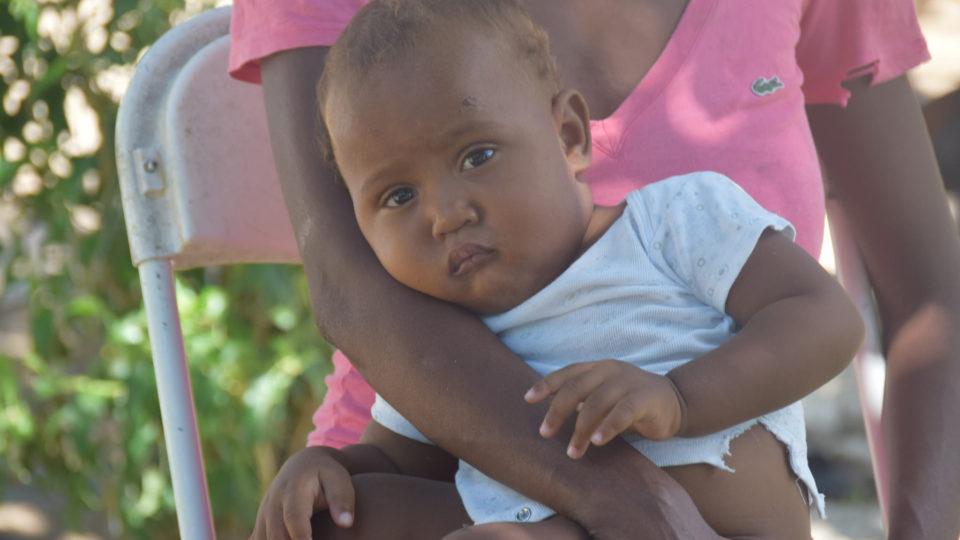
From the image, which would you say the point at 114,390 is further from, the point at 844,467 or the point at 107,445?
the point at 844,467

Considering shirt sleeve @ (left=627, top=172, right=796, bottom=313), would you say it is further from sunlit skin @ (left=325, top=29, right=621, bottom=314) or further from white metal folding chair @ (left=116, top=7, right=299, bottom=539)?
white metal folding chair @ (left=116, top=7, right=299, bottom=539)

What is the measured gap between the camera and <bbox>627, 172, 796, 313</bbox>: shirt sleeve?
1.50m

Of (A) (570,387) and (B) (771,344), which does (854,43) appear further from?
(A) (570,387)

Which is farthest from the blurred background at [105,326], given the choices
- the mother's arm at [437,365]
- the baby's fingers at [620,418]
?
the baby's fingers at [620,418]

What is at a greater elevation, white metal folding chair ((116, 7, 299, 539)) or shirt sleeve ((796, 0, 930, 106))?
shirt sleeve ((796, 0, 930, 106))

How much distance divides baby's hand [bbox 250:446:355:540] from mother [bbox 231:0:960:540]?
12mm

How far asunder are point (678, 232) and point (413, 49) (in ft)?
1.05

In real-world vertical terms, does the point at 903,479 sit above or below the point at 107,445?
above

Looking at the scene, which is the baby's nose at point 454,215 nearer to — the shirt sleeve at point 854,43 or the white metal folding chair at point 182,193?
the white metal folding chair at point 182,193

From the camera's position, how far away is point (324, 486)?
151 cm

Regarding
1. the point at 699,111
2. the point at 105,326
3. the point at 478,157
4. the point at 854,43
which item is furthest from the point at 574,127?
the point at 105,326

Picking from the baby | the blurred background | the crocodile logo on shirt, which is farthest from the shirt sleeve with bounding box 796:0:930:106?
the blurred background

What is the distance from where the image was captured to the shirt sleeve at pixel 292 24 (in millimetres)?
1804

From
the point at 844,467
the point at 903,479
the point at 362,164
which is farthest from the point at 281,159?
the point at 844,467
